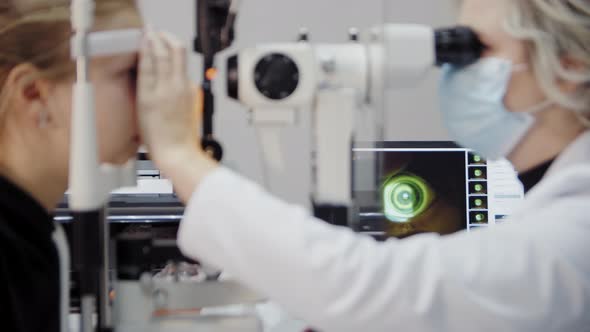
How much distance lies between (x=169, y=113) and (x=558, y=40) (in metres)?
0.53

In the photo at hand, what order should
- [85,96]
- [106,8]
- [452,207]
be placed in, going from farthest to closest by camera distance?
[452,207], [106,8], [85,96]

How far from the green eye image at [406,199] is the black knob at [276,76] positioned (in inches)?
33.9

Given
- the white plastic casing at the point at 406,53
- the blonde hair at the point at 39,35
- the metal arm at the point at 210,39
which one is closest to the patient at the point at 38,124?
the blonde hair at the point at 39,35

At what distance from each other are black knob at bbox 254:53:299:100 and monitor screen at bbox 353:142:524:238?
2.72 ft

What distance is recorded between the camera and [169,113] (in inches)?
26.3

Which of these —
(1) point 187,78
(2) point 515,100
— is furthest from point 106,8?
(2) point 515,100

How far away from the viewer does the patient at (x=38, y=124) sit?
758mm

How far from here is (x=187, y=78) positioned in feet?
2.23

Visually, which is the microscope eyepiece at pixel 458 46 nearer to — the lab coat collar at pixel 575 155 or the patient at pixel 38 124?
the lab coat collar at pixel 575 155

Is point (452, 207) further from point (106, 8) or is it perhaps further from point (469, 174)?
point (106, 8)

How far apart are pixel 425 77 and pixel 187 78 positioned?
332 mm

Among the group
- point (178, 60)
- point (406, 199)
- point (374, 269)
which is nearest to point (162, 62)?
point (178, 60)

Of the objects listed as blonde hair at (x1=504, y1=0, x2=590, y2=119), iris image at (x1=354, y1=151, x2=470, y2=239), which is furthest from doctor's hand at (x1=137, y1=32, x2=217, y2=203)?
iris image at (x1=354, y1=151, x2=470, y2=239)

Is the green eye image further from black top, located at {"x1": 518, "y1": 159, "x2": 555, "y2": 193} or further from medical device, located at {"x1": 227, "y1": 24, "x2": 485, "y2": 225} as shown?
medical device, located at {"x1": 227, "y1": 24, "x2": 485, "y2": 225}
